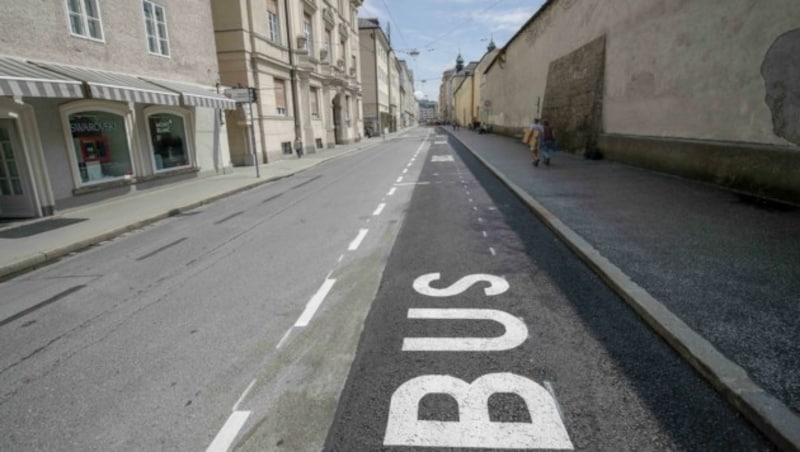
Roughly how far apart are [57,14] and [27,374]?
10343mm

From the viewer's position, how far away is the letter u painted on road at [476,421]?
7.91 feet

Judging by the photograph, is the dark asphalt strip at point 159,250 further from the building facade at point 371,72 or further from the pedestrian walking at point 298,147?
the building facade at point 371,72

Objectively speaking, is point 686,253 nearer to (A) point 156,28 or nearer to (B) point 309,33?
(A) point 156,28

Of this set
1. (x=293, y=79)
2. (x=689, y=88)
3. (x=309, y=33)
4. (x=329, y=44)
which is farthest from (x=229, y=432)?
(x=329, y=44)

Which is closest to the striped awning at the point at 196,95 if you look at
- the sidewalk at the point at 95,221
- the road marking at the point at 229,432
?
the sidewalk at the point at 95,221

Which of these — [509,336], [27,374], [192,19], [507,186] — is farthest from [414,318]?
[192,19]

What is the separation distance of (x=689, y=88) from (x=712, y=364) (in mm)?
9569

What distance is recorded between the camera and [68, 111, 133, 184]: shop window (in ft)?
35.6

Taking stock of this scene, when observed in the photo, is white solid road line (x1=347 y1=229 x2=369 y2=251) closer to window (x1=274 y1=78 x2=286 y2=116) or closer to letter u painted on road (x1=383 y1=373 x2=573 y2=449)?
letter u painted on road (x1=383 y1=373 x2=573 y2=449)

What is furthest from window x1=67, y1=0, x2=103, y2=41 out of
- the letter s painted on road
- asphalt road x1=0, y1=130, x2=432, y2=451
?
the letter s painted on road

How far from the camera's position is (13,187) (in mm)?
9594

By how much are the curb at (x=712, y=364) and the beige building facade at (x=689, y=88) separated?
515 centimetres

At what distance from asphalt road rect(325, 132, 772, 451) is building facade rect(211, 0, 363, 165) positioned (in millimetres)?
13667

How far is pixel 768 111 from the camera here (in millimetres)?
7562
